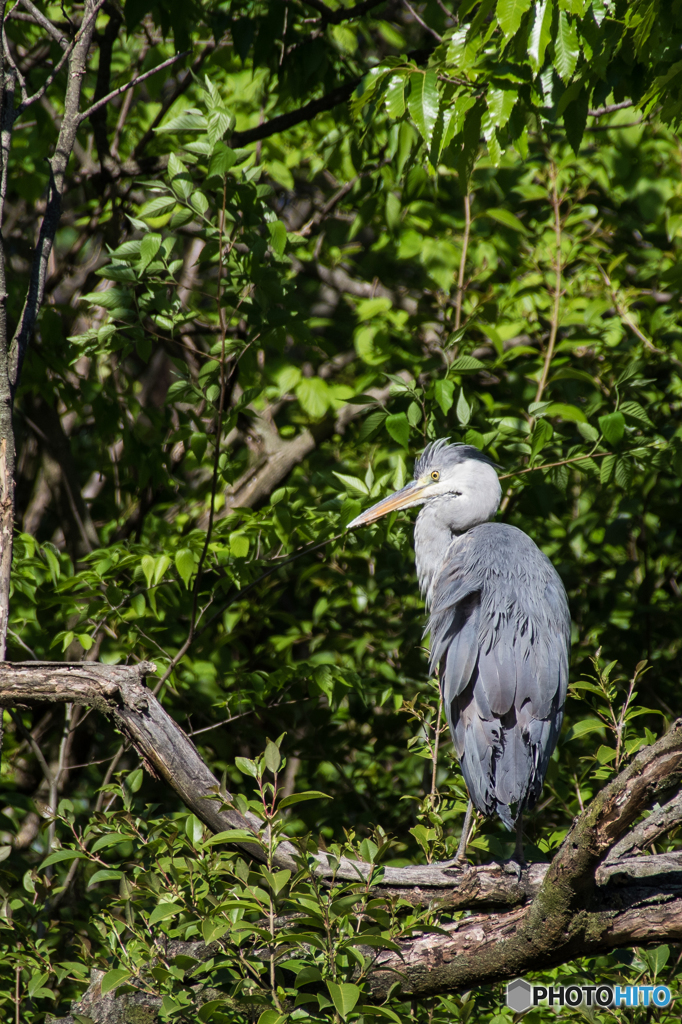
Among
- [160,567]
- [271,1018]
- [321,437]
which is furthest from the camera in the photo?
[321,437]

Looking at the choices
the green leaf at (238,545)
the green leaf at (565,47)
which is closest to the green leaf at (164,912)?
the green leaf at (238,545)

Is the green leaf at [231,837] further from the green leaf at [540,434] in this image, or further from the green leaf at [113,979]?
the green leaf at [540,434]

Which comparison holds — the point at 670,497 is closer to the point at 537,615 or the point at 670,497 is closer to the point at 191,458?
the point at 537,615

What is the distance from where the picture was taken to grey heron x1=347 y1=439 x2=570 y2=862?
287 centimetres

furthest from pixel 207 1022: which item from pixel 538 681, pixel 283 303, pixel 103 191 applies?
pixel 103 191

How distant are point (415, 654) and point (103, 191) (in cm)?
256

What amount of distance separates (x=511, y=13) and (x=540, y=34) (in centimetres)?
24

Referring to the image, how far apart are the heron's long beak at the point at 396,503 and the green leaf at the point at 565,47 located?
4.78 feet

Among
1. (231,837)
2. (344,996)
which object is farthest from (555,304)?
(344,996)

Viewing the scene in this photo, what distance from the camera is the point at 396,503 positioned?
3506mm

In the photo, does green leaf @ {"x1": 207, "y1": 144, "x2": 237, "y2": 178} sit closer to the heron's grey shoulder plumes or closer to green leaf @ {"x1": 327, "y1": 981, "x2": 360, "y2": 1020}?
the heron's grey shoulder plumes

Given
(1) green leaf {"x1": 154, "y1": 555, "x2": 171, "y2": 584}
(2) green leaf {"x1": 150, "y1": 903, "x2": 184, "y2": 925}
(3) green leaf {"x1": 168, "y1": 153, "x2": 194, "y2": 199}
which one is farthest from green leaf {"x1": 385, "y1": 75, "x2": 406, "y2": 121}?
(2) green leaf {"x1": 150, "y1": 903, "x2": 184, "y2": 925}

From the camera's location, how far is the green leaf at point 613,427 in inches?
121

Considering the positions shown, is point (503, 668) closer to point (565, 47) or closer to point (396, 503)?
point (396, 503)
